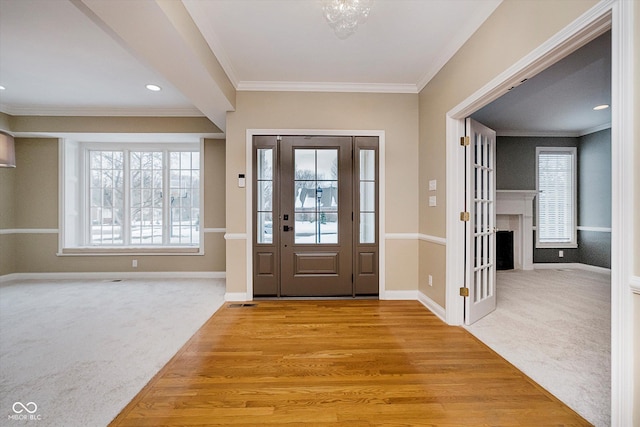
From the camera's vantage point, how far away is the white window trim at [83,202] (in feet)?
16.0

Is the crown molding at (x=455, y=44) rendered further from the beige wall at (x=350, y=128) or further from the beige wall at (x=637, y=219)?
the beige wall at (x=637, y=219)

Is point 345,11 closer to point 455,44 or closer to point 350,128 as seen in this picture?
point 455,44

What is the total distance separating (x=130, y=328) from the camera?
2824 mm

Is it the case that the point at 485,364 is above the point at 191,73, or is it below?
below

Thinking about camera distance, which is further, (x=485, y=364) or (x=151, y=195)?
(x=151, y=195)

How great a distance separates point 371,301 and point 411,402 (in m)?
1.94

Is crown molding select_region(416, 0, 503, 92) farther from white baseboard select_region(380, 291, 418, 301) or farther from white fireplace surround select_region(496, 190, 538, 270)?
white fireplace surround select_region(496, 190, 538, 270)

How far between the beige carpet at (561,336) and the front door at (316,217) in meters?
1.55

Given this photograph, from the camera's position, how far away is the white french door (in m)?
2.88

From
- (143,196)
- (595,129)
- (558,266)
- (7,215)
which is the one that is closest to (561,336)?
(558,266)

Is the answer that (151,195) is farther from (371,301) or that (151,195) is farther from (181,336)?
(371,301)

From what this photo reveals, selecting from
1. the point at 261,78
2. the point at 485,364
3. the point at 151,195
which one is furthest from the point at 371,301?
the point at 151,195

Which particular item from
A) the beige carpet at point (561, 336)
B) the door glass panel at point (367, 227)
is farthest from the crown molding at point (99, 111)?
the beige carpet at point (561, 336)

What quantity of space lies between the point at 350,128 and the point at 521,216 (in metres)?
4.39
